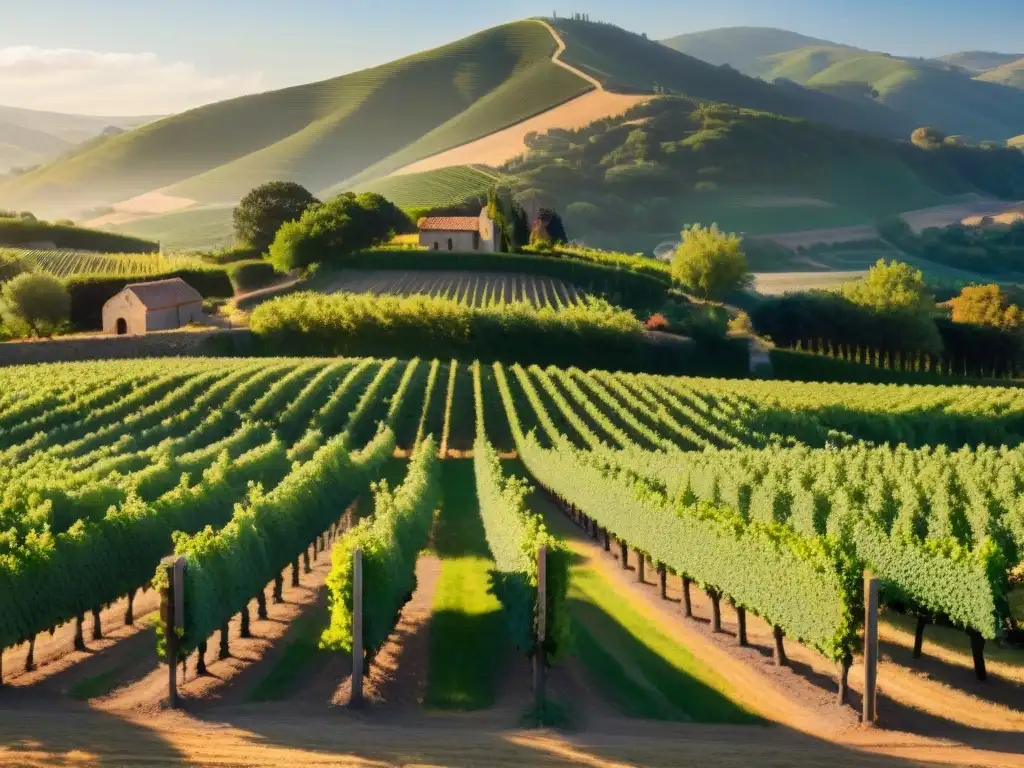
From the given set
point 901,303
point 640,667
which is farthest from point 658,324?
point 640,667

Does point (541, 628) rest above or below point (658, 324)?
below

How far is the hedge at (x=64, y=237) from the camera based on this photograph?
11694cm

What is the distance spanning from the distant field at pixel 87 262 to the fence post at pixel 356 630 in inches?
3331

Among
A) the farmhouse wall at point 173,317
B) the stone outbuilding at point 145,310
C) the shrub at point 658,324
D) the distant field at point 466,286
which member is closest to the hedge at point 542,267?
the distant field at point 466,286

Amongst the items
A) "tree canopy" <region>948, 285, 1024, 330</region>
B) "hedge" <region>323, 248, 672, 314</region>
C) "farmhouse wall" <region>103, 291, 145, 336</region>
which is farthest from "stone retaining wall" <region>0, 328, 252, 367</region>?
"tree canopy" <region>948, 285, 1024, 330</region>

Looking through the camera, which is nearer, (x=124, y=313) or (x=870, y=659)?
(x=870, y=659)

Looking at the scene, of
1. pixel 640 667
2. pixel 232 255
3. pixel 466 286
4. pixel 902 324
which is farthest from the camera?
pixel 232 255

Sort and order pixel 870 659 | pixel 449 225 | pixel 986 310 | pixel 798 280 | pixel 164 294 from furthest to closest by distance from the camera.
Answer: pixel 798 280 → pixel 449 225 → pixel 986 310 → pixel 164 294 → pixel 870 659

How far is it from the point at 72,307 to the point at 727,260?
55.6 metres

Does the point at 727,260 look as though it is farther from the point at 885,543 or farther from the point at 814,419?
the point at 885,543

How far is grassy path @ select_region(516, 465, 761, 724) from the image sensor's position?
1636cm

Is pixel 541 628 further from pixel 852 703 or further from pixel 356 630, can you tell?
pixel 852 703

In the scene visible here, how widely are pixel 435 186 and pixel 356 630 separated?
168m

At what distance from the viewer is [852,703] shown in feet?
54.4
